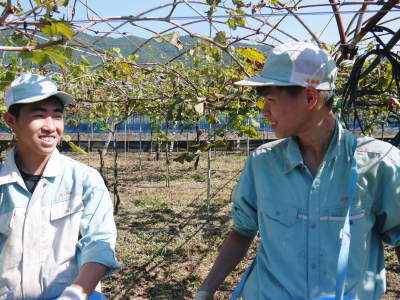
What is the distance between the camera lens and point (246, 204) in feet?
4.34

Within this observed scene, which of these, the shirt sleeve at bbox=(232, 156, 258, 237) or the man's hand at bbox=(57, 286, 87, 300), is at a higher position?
the shirt sleeve at bbox=(232, 156, 258, 237)

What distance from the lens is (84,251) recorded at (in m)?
1.35

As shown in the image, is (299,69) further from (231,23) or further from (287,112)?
(231,23)

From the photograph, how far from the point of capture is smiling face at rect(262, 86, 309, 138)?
1156 millimetres

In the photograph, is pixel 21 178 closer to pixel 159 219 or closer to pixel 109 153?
pixel 159 219

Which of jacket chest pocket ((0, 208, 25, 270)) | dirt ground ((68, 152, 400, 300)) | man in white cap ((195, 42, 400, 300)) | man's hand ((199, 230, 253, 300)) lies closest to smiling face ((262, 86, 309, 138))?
man in white cap ((195, 42, 400, 300))

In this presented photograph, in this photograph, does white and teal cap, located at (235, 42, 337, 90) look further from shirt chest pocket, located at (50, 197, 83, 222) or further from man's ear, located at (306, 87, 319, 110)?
shirt chest pocket, located at (50, 197, 83, 222)

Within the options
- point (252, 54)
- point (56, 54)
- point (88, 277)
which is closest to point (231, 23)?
point (252, 54)

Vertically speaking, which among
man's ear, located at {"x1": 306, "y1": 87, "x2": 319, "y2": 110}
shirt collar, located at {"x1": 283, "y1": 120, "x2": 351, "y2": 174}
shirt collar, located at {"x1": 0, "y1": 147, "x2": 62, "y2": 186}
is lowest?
shirt collar, located at {"x1": 0, "y1": 147, "x2": 62, "y2": 186}

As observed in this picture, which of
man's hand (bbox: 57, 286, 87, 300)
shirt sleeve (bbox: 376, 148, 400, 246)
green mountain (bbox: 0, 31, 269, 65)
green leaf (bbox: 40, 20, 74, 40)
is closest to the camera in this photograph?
green leaf (bbox: 40, 20, 74, 40)

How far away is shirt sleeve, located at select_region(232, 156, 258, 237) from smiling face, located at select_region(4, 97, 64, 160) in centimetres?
66

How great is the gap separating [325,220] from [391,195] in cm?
19

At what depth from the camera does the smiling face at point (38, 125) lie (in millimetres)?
1417

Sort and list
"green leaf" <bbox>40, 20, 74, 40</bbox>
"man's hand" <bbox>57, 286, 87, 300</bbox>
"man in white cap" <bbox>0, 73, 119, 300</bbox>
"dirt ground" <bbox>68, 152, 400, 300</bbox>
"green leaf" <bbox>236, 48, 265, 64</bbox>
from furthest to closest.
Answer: "dirt ground" <bbox>68, 152, 400, 300</bbox>, "green leaf" <bbox>236, 48, 265, 64</bbox>, "man in white cap" <bbox>0, 73, 119, 300</bbox>, "man's hand" <bbox>57, 286, 87, 300</bbox>, "green leaf" <bbox>40, 20, 74, 40</bbox>
